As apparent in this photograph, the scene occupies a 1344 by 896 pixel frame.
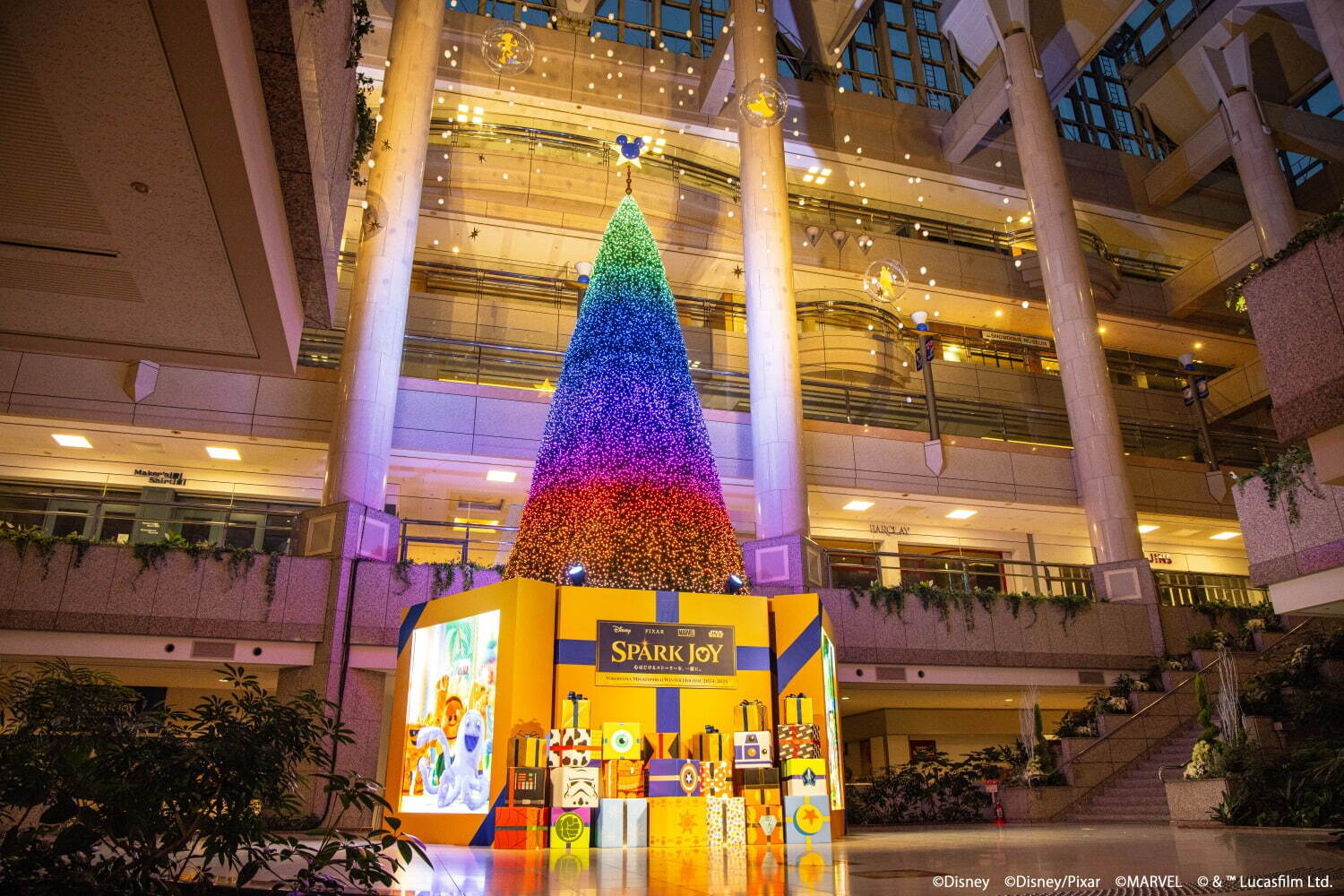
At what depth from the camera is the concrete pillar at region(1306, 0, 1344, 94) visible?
16656 millimetres

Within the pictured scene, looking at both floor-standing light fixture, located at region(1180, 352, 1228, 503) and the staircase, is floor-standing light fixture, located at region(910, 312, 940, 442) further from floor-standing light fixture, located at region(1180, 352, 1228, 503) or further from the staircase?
the staircase

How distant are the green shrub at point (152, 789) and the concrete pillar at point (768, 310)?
12.6 m

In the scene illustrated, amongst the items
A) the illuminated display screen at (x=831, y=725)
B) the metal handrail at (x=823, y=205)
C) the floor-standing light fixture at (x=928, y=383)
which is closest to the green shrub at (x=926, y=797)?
the illuminated display screen at (x=831, y=725)

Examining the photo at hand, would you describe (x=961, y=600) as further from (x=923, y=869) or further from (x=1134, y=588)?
(x=923, y=869)

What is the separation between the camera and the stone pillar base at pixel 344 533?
13070mm

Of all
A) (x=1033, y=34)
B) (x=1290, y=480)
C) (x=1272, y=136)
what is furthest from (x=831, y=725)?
(x=1272, y=136)

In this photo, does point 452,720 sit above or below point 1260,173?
below

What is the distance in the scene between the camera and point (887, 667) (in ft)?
49.4

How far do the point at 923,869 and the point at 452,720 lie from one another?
4.71 meters

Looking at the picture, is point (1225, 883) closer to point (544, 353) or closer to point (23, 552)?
point (23, 552)

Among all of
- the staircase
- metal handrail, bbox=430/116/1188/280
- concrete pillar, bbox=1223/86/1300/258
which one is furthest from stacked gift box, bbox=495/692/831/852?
concrete pillar, bbox=1223/86/1300/258

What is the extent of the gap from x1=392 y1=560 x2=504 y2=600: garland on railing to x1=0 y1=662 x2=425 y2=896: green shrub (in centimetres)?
995

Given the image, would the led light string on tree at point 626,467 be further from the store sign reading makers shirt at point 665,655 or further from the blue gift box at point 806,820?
the blue gift box at point 806,820

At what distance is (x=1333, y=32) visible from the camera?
55.3ft
